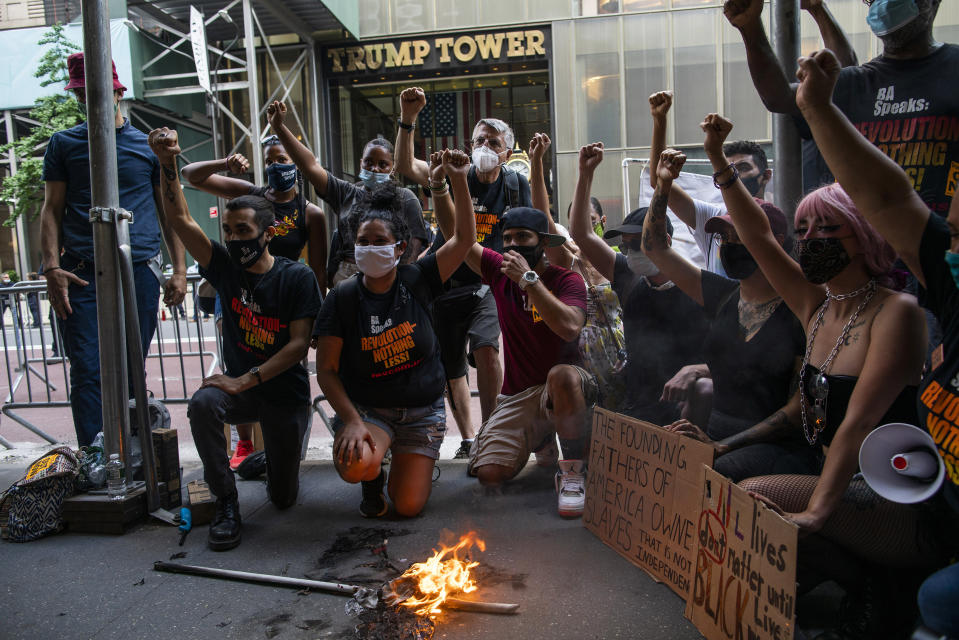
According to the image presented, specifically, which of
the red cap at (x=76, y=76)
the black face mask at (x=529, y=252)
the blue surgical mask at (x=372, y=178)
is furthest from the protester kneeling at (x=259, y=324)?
the black face mask at (x=529, y=252)

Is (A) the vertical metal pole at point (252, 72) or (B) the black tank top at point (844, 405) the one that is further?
(A) the vertical metal pole at point (252, 72)

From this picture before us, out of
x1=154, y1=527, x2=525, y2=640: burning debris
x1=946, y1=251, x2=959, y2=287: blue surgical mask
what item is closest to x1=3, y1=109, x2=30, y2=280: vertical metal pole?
x1=154, y1=527, x2=525, y2=640: burning debris

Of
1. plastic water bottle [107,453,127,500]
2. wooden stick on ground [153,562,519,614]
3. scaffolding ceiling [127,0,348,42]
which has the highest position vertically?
scaffolding ceiling [127,0,348,42]

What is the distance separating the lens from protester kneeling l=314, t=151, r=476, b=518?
11.9ft

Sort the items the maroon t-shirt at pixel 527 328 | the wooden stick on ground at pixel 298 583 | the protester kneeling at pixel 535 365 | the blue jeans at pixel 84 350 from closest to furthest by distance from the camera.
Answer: the wooden stick on ground at pixel 298 583, the protester kneeling at pixel 535 365, the maroon t-shirt at pixel 527 328, the blue jeans at pixel 84 350

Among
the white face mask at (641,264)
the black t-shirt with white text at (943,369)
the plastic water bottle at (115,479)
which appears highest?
the white face mask at (641,264)

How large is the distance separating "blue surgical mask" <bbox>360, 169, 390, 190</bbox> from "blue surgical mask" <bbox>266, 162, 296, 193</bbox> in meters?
0.43

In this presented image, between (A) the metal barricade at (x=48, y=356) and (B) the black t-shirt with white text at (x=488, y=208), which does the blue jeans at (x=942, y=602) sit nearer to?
(B) the black t-shirt with white text at (x=488, y=208)

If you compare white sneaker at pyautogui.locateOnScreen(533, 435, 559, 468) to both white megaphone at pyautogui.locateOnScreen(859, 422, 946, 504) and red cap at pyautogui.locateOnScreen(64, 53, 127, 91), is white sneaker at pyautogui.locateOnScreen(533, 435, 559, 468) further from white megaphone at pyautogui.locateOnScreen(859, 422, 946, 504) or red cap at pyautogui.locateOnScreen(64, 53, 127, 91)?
red cap at pyautogui.locateOnScreen(64, 53, 127, 91)

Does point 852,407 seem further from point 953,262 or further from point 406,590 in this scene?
point 406,590

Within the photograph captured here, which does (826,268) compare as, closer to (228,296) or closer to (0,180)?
(228,296)

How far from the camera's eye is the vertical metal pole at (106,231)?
3.62 metres

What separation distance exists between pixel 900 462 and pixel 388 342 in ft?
7.87

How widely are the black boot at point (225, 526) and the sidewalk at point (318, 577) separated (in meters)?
0.06
